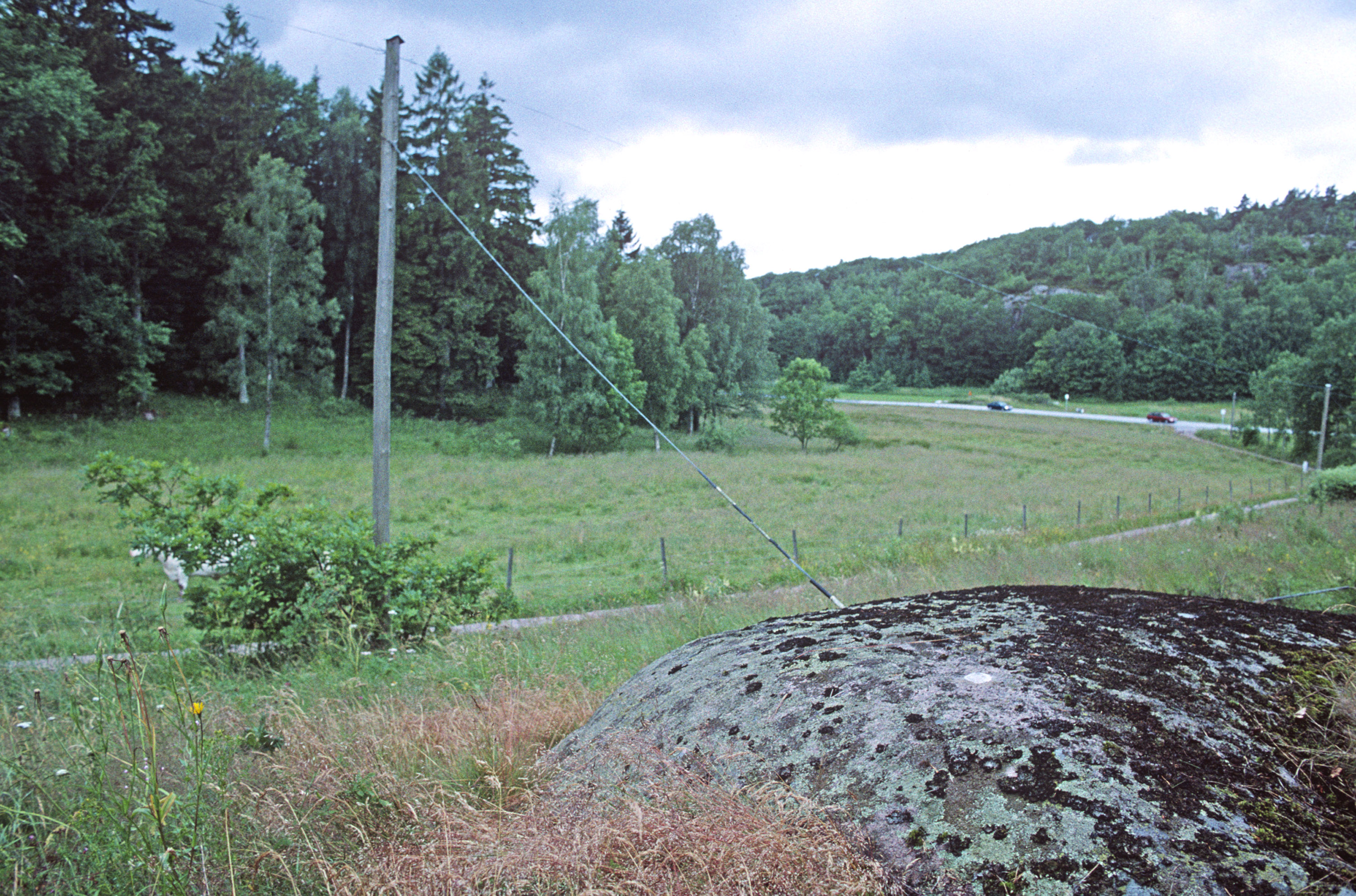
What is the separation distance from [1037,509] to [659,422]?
2897 centimetres

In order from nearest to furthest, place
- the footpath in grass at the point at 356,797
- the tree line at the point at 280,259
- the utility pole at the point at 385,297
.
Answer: the footpath in grass at the point at 356,797 → the utility pole at the point at 385,297 → the tree line at the point at 280,259

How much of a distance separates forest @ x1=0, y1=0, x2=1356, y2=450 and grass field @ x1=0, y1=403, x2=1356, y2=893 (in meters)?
15.7

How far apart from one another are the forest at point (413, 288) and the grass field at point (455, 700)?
15695 millimetres

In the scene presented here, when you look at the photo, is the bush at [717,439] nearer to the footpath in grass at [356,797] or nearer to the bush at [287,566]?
the bush at [287,566]

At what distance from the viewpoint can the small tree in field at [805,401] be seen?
53219 millimetres

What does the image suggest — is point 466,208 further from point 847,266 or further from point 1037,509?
point 1037,509

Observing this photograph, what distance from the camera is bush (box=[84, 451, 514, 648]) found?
7172 mm

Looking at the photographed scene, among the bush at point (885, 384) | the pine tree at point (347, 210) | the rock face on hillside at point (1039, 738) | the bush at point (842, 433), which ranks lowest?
the bush at point (842, 433)

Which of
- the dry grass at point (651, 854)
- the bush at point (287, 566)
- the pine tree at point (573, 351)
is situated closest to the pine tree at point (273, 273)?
the pine tree at point (573, 351)

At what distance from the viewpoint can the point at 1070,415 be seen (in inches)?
2822

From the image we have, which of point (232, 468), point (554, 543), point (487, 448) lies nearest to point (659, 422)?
point (487, 448)

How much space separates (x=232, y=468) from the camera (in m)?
31.3

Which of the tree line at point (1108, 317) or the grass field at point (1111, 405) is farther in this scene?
the grass field at point (1111, 405)

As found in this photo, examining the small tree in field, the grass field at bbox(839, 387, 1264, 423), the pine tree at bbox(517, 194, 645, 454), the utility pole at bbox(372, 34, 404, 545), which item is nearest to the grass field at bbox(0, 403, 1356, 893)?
the utility pole at bbox(372, 34, 404, 545)
